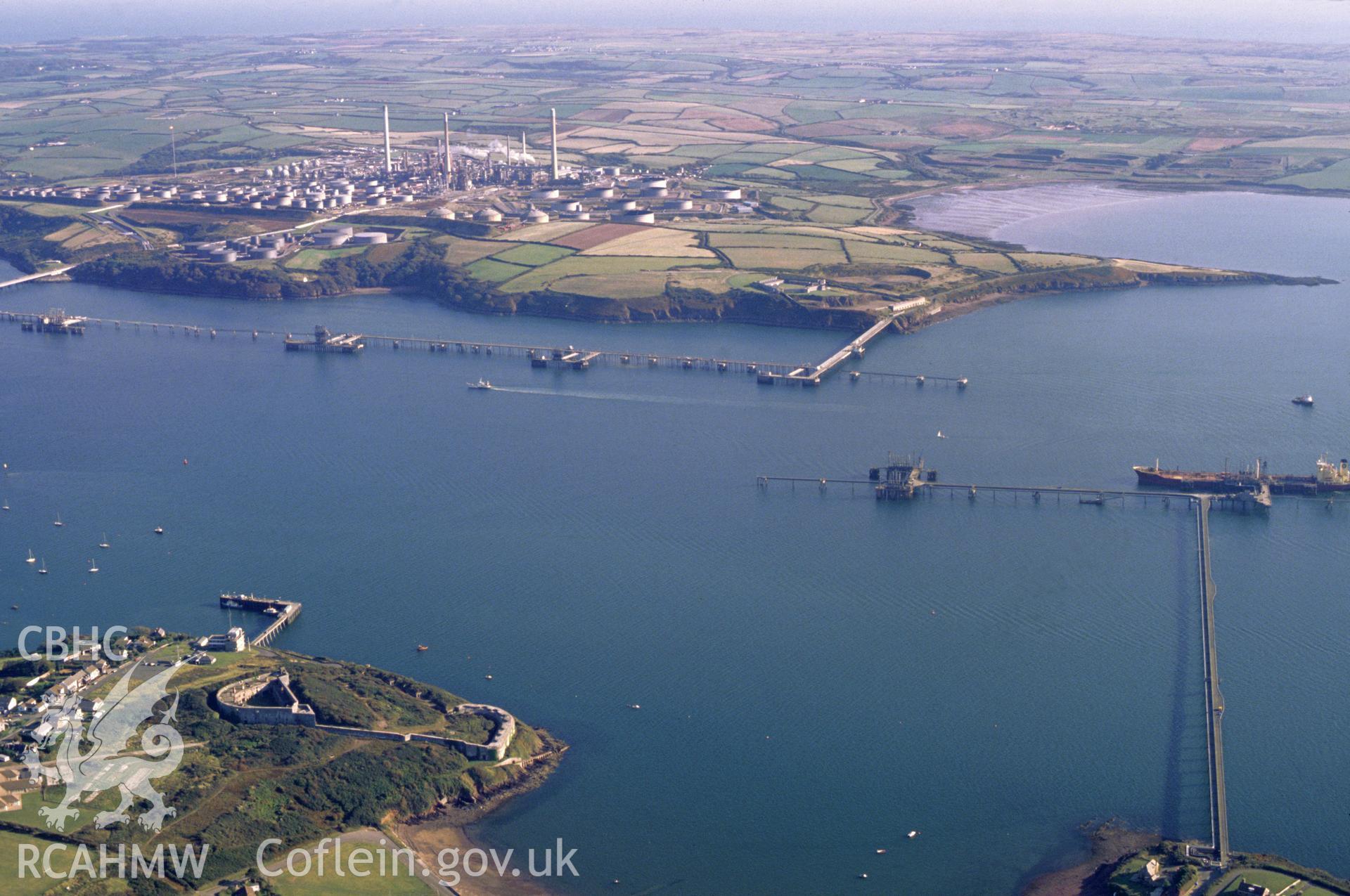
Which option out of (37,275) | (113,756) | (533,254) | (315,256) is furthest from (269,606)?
(37,275)

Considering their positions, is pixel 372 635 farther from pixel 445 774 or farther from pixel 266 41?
pixel 266 41

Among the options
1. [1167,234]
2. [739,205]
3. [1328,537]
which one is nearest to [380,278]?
[739,205]

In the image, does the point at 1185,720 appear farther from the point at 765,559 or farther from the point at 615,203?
the point at 615,203

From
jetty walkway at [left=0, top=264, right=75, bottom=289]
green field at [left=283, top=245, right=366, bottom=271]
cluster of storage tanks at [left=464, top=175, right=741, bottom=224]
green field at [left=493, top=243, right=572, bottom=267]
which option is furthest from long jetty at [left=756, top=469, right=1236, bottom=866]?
jetty walkway at [left=0, top=264, right=75, bottom=289]

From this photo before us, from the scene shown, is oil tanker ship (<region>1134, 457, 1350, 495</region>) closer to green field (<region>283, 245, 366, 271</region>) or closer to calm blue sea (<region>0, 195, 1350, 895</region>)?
calm blue sea (<region>0, 195, 1350, 895</region>)

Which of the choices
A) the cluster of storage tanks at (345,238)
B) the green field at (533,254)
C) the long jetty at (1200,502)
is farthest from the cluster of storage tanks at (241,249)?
the long jetty at (1200,502)
